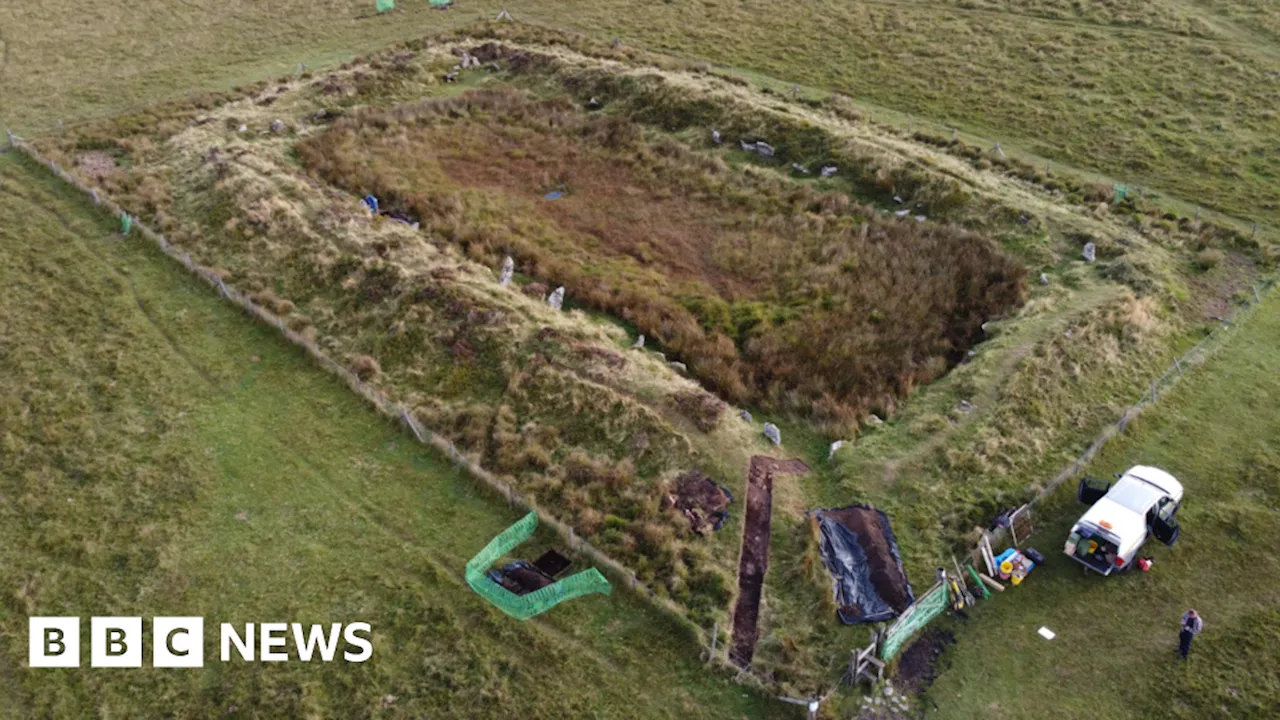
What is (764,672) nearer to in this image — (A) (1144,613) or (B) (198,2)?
(A) (1144,613)

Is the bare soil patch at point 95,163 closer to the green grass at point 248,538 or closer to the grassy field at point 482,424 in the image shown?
the grassy field at point 482,424

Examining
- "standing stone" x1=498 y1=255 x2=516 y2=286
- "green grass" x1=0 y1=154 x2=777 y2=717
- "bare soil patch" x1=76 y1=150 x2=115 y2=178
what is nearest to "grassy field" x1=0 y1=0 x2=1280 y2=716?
"green grass" x1=0 y1=154 x2=777 y2=717

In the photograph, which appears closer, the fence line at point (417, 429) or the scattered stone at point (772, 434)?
the fence line at point (417, 429)

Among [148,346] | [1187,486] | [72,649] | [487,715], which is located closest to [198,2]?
[148,346]

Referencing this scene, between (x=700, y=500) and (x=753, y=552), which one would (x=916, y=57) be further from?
(x=753, y=552)

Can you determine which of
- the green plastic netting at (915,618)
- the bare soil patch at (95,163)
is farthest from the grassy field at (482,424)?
the bare soil patch at (95,163)

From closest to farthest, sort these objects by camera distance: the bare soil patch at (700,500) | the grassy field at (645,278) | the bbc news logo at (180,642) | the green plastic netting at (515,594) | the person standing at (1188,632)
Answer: the person standing at (1188,632), the bbc news logo at (180,642), the green plastic netting at (515,594), the bare soil patch at (700,500), the grassy field at (645,278)
